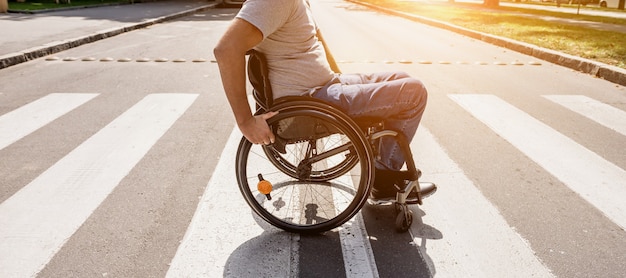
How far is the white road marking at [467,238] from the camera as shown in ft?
8.20

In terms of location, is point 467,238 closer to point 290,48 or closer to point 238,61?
point 290,48

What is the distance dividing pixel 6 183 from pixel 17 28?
10673mm

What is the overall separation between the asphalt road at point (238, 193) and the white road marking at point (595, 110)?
0.04 metres

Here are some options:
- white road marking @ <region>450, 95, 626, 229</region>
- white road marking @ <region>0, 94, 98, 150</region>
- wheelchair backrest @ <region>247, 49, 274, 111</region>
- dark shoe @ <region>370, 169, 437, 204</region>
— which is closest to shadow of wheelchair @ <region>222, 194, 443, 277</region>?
dark shoe @ <region>370, 169, 437, 204</region>

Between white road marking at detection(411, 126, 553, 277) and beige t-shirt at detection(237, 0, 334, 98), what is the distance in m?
1.08

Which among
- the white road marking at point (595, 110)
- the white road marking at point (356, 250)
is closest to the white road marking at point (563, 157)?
the white road marking at point (595, 110)

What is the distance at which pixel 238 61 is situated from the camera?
231 centimetres

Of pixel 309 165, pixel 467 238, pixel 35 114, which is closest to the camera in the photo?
pixel 467 238

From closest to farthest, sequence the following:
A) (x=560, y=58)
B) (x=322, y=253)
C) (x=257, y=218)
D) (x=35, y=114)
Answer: (x=322, y=253) → (x=257, y=218) → (x=35, y=114) → (x=560, y=58)

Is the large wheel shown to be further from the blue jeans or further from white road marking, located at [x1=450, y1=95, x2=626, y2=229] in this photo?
white road marking, located at [x1=450, y1=95, x2=626, y2=229]

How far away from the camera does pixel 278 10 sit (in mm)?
2318

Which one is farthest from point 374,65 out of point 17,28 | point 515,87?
point 17,28

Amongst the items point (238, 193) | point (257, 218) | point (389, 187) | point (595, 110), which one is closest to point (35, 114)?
point (238, 193)

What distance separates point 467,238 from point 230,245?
134 cm
